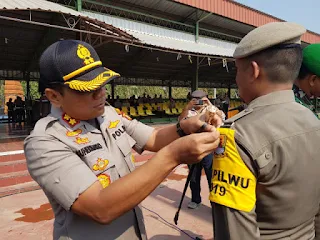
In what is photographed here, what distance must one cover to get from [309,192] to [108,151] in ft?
2.90

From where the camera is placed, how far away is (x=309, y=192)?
100 cm

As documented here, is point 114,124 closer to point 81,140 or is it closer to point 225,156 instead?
point 81,140

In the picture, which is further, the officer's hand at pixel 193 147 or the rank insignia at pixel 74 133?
the rank insignia at pixel 74 133

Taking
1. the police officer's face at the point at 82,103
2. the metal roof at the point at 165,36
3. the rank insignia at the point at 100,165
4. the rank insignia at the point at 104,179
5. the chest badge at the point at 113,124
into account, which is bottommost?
the rank insignia at the point at 104,179

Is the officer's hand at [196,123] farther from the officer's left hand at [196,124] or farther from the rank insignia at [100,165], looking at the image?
the rank insignia at [100,165]

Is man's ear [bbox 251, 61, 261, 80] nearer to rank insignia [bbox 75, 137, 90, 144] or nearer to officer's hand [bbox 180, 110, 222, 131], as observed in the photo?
officer's hand [bbox 180, 110, 222, 131]

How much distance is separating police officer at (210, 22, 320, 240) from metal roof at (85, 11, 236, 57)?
32.6ft

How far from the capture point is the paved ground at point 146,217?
3.20 meters

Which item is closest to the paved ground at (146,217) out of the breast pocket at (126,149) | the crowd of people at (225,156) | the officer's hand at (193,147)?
the breast pocket at (126,149)

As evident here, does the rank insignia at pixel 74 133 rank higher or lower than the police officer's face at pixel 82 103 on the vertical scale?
lower

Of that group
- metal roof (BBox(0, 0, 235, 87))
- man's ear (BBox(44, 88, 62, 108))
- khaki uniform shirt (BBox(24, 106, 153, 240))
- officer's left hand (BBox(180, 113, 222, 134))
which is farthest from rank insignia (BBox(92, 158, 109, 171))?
metal roof (BBox(0, 0, 235, 87))

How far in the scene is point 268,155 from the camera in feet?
2.96

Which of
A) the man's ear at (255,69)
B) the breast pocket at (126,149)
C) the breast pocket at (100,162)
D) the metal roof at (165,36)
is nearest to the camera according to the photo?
the man's ear at (255,69)

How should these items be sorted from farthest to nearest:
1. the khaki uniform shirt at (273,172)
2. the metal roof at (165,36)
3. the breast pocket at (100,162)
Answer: the metal roof at (165,36) → the breast pocket at (100,162) → the khaki uniform shirt at (273,172)
